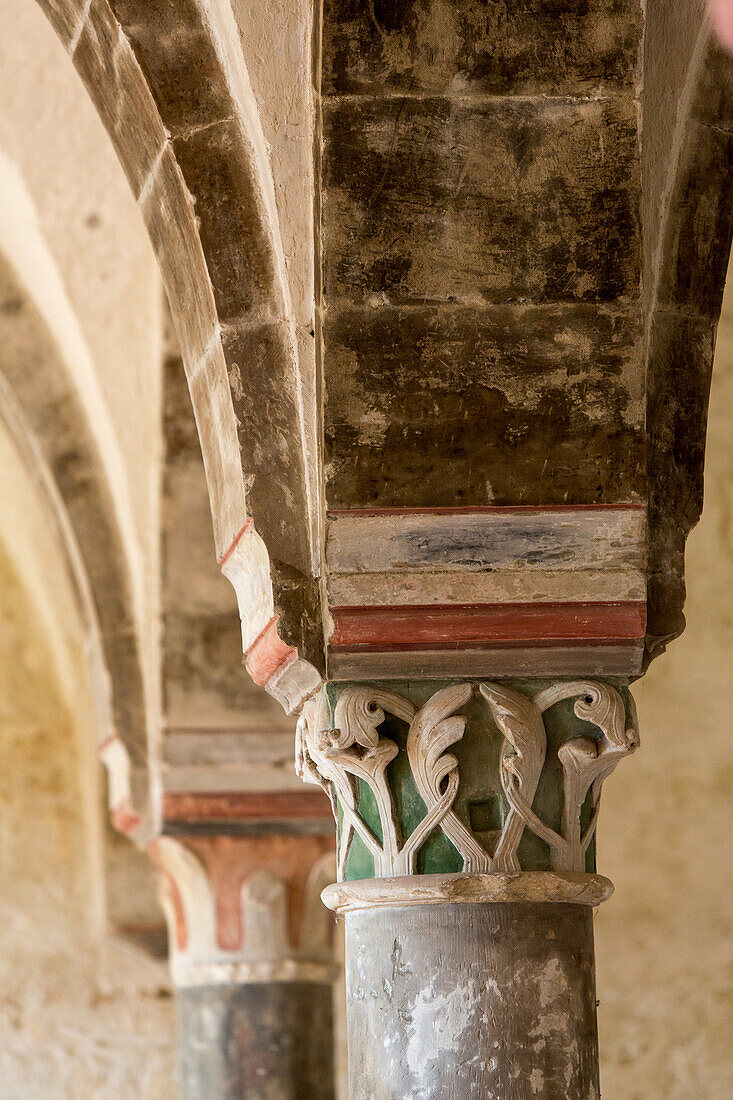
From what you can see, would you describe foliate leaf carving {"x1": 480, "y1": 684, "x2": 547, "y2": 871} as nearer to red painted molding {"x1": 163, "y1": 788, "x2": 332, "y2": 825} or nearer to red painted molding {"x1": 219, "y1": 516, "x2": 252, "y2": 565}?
red painted molding {"x1": 219, "y1": 516, "x2": 252, "y2": 565}

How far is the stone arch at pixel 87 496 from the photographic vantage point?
15.6ft

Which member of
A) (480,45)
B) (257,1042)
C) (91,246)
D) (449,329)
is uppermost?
(91,246)

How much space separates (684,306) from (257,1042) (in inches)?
108

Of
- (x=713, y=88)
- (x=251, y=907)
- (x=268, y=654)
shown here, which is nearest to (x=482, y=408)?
(x=268, y=654)

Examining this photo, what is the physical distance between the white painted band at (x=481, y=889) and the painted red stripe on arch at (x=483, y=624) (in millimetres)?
379

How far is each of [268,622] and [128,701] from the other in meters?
2.48

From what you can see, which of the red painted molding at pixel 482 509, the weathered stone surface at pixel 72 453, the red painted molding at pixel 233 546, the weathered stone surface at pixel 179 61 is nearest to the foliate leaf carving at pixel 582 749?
the red painted molding at pixel 482 509

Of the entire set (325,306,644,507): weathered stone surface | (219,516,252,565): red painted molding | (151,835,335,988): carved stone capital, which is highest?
(325,306,644,507): weathered stone surface

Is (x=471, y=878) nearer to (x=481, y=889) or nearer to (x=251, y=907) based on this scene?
(x=481, y=889)

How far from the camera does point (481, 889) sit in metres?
2.40

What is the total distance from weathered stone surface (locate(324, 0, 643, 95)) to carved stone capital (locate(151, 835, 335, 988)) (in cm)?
278

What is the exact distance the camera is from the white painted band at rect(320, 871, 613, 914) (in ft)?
7.88

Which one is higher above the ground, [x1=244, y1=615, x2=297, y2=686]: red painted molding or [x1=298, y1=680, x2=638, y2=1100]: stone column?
[x1=244, y1=615, x2=297, y2=686]: red painted molding

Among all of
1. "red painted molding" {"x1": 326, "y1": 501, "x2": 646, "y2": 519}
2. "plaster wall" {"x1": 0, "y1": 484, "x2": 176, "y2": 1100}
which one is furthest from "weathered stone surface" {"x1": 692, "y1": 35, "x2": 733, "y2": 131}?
"plaster wall" {"x1": 0, "y1": 484, "x2": 176, "y2": 1100}
